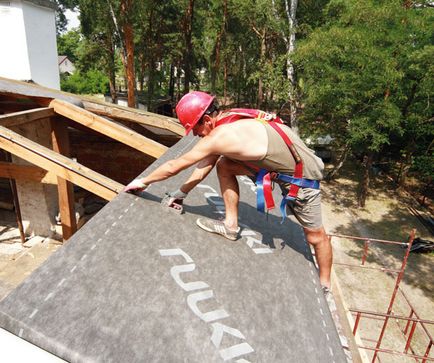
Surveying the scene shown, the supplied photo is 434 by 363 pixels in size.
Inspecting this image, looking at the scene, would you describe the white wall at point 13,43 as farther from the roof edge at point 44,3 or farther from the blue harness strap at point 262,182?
the blue harness strap at point 262,182

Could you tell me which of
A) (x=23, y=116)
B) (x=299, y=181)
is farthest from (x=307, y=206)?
(x=23, y=116)

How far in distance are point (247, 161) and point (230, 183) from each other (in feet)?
1.07

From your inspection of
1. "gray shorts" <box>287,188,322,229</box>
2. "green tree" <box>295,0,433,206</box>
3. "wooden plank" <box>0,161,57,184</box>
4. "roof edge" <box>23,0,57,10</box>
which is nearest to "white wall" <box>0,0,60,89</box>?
"roof edge" <box>23,0,57,10</box>

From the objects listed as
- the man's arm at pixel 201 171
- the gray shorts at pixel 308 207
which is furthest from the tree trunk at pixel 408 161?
the man's arm at pixel 201 171

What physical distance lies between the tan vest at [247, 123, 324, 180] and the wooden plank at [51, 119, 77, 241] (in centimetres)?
434

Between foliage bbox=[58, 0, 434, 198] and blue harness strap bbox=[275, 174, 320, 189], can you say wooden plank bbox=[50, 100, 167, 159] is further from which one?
foliage bbox=[58, 0, 434, 198]

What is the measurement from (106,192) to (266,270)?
1.98m

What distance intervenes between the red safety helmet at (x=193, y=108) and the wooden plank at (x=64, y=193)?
12.6ft

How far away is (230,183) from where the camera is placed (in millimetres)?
3252

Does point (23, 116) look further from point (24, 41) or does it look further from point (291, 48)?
point (291, 48)

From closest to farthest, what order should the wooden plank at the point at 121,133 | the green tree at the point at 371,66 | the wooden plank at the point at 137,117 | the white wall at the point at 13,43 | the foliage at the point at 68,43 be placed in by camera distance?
the wooden plank at the point at 121,133 < the wooden plank at the point at 137,117 < the white wall at the point at 13,43 < the green tree at the point at 371,66 < the foliage at the point at 68,43

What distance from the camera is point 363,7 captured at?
45.7 ft

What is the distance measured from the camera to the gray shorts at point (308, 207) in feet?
10.3

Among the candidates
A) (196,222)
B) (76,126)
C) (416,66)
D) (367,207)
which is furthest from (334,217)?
(196,222)
